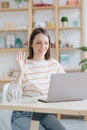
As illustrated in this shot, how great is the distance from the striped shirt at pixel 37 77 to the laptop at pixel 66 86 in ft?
1.28

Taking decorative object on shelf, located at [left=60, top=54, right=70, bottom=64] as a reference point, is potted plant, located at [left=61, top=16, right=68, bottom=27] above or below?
above

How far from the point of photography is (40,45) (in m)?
2.46

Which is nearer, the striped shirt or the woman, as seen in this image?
the woman

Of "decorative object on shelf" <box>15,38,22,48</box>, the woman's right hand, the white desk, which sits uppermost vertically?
"decorative object on shelf" <box>15,38,22,48</box>

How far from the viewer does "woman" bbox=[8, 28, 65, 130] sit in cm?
201

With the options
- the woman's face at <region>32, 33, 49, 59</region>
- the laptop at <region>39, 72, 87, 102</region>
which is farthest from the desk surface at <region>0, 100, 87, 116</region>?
the woman's face at <region>32, 33, 49, 59</region>

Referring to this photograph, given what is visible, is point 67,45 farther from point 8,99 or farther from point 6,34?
point 8,99

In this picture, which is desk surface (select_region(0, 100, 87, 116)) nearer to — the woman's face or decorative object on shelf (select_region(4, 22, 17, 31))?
the woman's face

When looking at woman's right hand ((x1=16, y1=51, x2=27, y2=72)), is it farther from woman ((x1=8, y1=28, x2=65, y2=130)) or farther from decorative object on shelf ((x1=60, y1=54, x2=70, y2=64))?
decorative object on shelf ((x1=60, y1=54, x2=70, y2=64))

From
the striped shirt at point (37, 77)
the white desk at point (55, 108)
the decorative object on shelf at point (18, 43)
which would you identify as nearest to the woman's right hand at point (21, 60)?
the striped shirt at point (37, 77)

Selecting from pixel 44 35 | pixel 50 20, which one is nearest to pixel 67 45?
pixel 50 20

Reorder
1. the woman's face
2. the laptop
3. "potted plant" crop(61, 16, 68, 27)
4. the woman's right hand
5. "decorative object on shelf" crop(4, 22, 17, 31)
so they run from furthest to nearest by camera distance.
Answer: "decorative object on shelf" crop(4, 22, 17, 31)
"potted plant" crop(61, 16, 68, 27)
the woman's face
the woman's right hand
the laptop

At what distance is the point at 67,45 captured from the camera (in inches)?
204

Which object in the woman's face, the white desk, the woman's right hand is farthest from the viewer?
the woman's face
